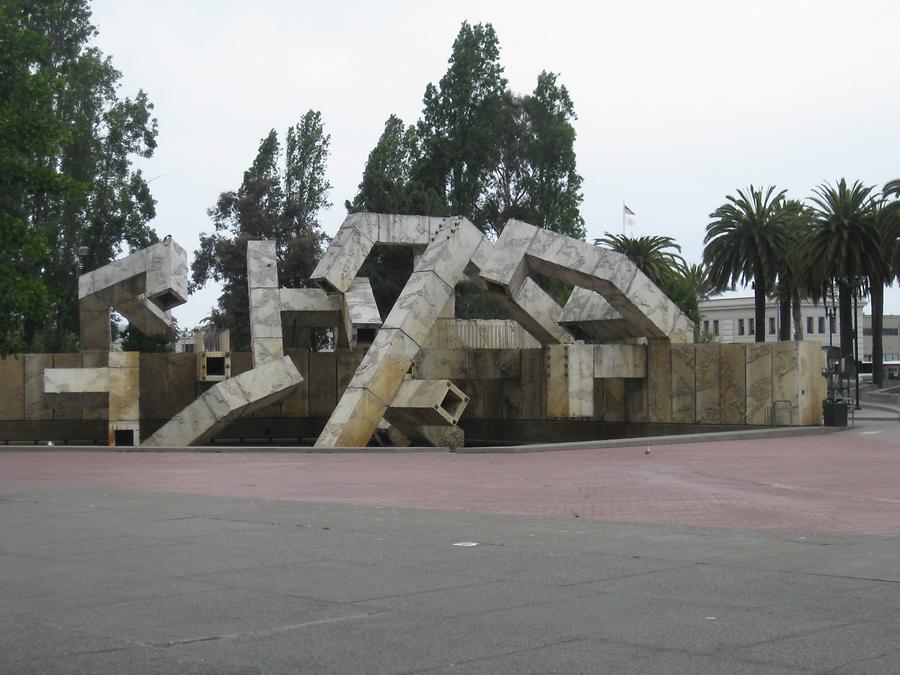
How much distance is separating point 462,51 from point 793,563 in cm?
6801

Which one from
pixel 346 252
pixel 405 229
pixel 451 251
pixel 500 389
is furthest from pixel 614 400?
pixel 346 252

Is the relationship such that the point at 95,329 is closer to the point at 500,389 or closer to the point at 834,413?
the point at 500,389

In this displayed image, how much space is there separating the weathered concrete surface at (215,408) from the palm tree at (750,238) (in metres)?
35.9

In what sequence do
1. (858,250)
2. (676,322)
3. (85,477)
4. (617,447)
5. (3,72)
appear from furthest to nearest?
1. (858,250)
2. (676,322)
3. (617,447)
4. (3,72)
5. (85,477)

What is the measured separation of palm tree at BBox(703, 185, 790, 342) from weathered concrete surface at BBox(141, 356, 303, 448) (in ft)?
118

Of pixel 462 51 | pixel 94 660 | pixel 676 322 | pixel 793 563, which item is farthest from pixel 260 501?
pixel 462 51

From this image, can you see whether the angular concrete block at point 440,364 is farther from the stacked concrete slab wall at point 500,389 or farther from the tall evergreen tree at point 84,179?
the tall evergreen tree at point 84,179

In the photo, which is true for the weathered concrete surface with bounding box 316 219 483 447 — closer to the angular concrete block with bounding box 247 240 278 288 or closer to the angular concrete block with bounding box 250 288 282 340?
the angular concrete block with bounding box 250 288 282 340

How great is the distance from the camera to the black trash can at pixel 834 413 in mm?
30438

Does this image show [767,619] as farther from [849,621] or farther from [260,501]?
[260,501]

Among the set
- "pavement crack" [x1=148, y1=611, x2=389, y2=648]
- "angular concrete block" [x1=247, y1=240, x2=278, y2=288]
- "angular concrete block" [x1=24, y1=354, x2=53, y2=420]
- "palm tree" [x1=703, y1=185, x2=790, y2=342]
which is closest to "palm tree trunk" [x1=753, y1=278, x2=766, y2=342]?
"palm tree" [x1=703, y1=185, x2=790, y2=342]

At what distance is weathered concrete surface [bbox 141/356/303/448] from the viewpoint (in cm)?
2856

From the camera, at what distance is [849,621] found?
677cm

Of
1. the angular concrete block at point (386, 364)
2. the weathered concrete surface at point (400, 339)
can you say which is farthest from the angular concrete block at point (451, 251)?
the angular concrete block at point (386, 364)
